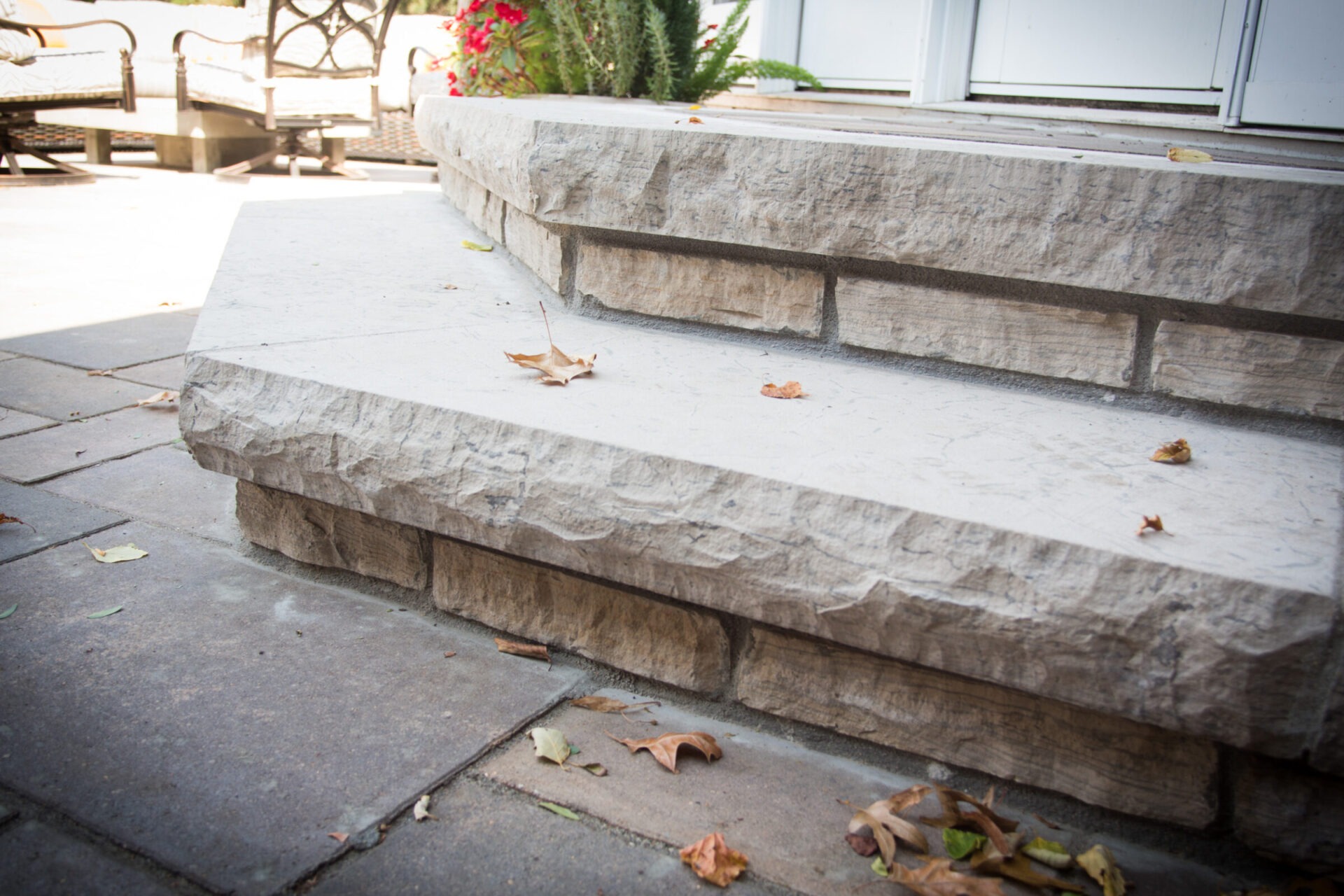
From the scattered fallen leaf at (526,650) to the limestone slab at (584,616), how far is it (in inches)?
0.6

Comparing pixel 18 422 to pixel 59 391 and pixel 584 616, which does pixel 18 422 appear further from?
pixel 584 616

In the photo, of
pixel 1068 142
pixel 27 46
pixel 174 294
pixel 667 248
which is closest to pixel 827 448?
pixel 667 248

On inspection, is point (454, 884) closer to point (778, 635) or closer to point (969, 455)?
point (778, 635)

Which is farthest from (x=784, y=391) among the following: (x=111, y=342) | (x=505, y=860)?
(x=111, y=342)

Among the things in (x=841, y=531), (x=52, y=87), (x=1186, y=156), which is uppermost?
(x=52, y=87)

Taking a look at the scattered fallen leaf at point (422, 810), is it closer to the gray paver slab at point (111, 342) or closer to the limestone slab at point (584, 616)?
the limestone slab at point (584, 616)

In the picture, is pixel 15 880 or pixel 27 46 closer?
pixel 15 880

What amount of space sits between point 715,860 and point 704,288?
1.11 m

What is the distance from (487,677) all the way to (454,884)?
16.7 inches

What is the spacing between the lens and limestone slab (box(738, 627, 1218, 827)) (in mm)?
1146

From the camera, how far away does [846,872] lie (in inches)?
42.8

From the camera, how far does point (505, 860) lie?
1.08 m

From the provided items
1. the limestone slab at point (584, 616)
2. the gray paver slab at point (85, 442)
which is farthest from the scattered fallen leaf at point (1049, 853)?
the gray paver slab at point (85, 442)

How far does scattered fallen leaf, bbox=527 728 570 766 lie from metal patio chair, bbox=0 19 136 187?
6.93 m
